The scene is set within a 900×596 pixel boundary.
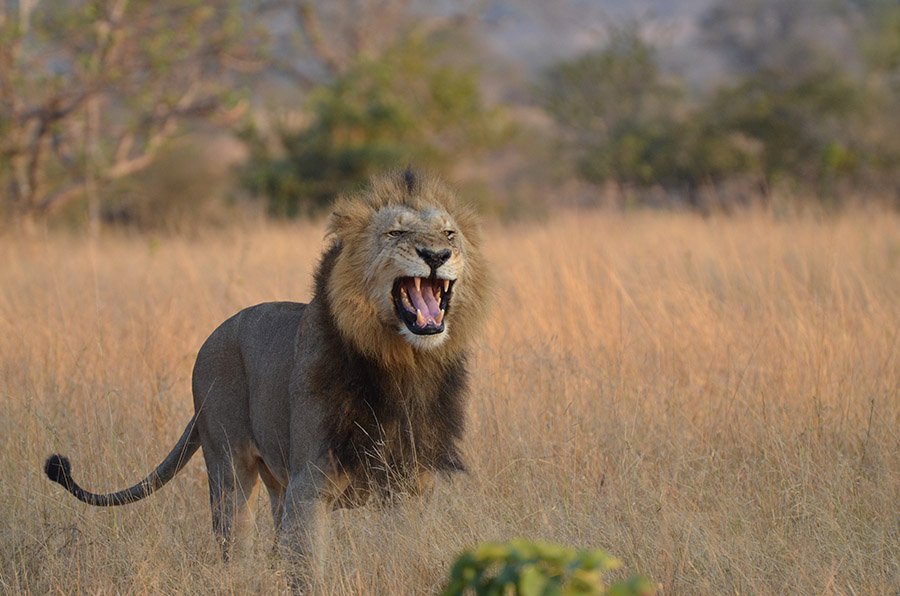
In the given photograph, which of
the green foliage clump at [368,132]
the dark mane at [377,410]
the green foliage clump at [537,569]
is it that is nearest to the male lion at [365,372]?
the dark mane at [377,410]

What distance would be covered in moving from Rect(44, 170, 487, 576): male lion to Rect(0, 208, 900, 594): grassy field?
0.18 metres

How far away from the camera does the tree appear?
14625 millimetres

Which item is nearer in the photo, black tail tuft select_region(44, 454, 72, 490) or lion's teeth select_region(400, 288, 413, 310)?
lion's teeth select_region(400, 288, 413, 310)

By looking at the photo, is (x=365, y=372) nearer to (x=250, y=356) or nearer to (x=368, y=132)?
(x=250, y=356)

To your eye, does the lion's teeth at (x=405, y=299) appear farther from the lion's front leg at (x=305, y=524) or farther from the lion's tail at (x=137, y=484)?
the lion's tail at (x=137, y=484)

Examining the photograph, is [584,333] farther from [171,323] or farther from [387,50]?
[387,50]

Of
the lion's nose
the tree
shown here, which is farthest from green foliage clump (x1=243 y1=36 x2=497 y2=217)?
the lion's nose

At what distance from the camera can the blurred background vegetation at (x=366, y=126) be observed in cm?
1525

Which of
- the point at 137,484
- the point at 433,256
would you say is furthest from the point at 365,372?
the point at 137,484

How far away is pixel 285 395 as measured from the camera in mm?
4180

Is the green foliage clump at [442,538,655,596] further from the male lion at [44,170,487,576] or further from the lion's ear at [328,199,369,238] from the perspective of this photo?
the lion's ear at [328,199,369,238]

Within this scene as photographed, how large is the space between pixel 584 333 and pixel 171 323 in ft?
8.20

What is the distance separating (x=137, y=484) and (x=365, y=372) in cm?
101

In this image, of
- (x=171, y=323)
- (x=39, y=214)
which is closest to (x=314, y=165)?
(x=39, y=214)
